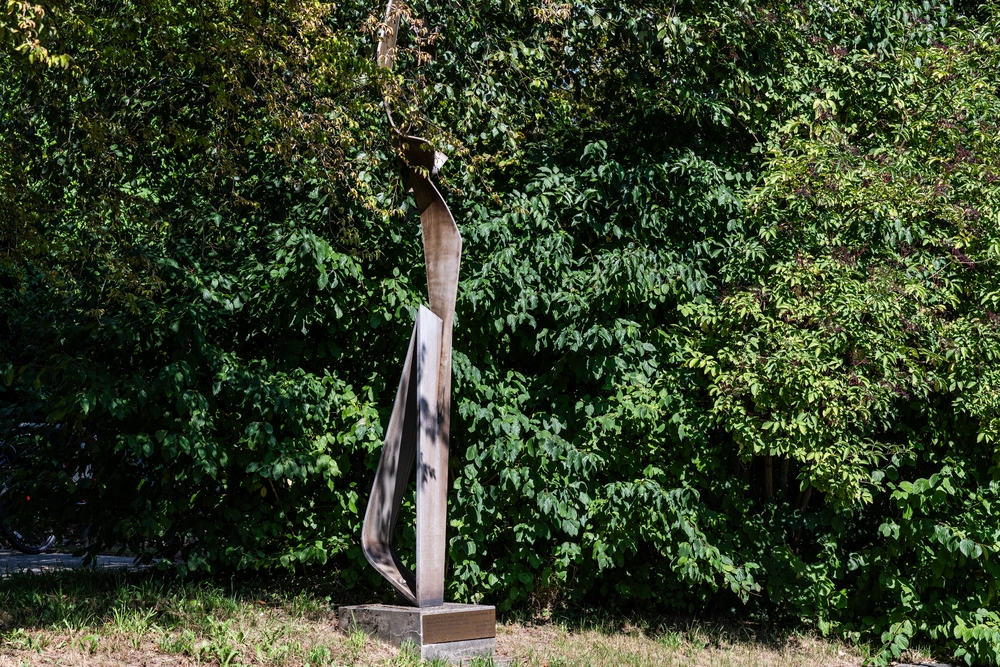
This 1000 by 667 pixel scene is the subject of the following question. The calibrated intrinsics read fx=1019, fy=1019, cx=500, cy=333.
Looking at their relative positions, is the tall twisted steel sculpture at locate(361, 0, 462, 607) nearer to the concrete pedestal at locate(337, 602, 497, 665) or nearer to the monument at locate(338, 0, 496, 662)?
the monument at locate(338, 0, 496, 662)

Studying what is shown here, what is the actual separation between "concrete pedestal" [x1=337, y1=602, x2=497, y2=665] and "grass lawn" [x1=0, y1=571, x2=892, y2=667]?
159 mm

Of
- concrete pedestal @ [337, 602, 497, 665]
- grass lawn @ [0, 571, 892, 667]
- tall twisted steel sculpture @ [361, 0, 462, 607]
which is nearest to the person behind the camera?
grass lawn @ [0, 571, 892, 667]

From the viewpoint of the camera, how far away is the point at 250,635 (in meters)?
6.35

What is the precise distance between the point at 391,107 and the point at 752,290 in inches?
124

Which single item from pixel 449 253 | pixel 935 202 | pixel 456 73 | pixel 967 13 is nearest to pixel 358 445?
pixel 449 253

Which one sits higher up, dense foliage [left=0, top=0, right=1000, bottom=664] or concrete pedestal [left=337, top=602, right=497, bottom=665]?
dense foliage [left=0, top=0, right=1000, bottom=664]

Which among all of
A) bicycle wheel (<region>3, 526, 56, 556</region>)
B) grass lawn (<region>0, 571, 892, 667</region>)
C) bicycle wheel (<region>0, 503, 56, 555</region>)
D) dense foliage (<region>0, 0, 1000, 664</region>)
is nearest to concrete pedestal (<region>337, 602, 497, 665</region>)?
grass lawn (<region>0, 571, 892, 667</region>)

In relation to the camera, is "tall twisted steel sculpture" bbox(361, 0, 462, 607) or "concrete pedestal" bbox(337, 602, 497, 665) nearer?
"concrete pedestal" bbox(337, 602, 497, 665)

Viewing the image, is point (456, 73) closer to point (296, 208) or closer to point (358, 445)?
point (296, 208)

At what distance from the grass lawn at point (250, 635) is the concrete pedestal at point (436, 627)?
16cm

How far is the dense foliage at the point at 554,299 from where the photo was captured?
7.46m

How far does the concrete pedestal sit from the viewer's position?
6.57 meters

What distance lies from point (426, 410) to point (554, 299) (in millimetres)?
1623

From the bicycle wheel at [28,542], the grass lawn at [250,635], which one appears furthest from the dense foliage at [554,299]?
the bicycle wheel at [28,542]
